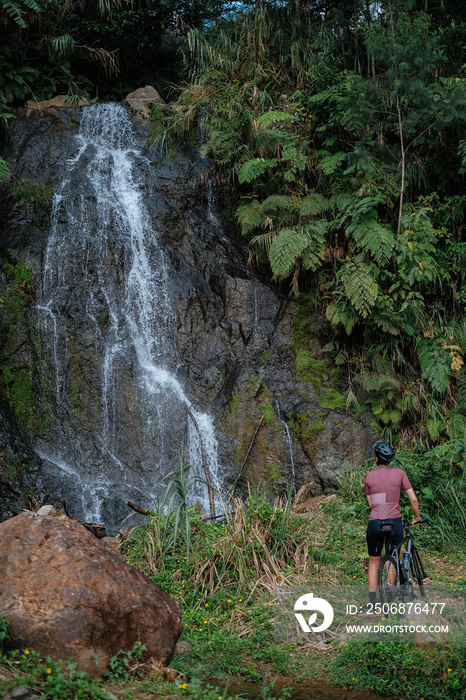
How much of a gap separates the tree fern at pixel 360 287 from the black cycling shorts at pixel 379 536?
4445mm

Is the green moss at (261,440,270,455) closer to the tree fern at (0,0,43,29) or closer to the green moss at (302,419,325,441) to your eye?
the green moss at (302,419,325,441)

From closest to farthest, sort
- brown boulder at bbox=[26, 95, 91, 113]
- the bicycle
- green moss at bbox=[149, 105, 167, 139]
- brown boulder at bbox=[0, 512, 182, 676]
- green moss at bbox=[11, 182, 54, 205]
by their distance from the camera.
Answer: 1. brown boulder at bbox=[0, 512, 182, 676]
2. the bicycle
3. green moss at bbox=[11, 182, 54, 205]
4. green moss at bbox=[149, 105, 167, 139]
5. brown boulder at bbox=[26, 95, 91, 113]

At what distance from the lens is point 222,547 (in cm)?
551

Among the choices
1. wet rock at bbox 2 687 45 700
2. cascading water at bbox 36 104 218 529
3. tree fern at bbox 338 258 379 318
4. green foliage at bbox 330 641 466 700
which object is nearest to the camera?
wet rock at bbox 2 687 45 700

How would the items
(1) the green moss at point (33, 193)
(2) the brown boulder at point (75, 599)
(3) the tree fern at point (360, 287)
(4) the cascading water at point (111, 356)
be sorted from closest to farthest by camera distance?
(2) the brown boulder at point (75, 599) < (4) the cascading water at point (111, 356) < (3) the tree fern at point (360, 287) < (1) the green moss at point (33, 193)

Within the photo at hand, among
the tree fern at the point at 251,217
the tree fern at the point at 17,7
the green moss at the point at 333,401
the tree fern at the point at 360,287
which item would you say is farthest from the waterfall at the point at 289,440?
the tree fern at the point at 17,7

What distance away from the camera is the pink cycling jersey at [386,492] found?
4859 millimetres

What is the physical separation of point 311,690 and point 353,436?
4.98 m

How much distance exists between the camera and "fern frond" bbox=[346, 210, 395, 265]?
8.89m

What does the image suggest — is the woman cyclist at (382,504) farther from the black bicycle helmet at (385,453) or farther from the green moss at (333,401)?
the green moss at (333,401)

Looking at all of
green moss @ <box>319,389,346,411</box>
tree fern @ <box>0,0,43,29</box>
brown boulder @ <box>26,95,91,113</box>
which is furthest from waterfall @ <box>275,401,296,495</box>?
tree fern @ <box>0,0,43,29</box>

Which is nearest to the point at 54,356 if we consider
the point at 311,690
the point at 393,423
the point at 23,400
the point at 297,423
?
the point at 23,400

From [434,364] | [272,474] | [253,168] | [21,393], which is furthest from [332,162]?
[21,393]

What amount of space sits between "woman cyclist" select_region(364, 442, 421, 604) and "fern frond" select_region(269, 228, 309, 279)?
457 centimetres
